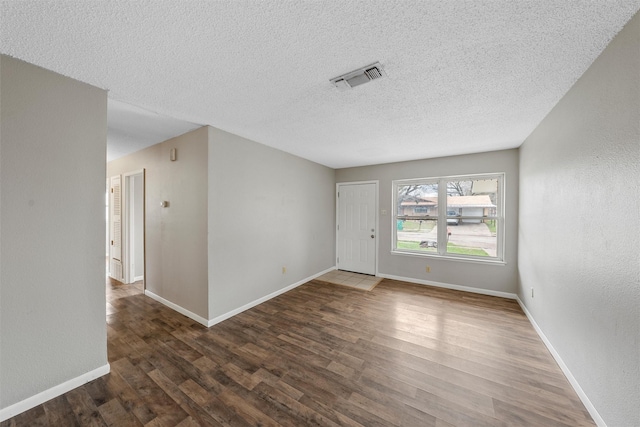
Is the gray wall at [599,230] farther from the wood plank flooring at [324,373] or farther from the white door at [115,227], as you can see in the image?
the white door at [115,227]

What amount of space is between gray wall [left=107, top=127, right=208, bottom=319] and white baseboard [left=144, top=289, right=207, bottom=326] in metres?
0.04

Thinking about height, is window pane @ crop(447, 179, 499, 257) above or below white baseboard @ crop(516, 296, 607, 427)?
above

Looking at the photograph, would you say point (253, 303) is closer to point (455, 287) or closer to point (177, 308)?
point (177, 308)

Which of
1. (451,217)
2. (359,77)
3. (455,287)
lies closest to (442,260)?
(455,287)

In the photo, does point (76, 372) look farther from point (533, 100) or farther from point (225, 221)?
point (533, 100)

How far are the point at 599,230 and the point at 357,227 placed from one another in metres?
3.78

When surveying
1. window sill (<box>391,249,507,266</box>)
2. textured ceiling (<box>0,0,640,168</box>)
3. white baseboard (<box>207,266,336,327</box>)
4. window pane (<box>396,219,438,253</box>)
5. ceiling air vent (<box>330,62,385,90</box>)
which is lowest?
white baseboard (<box>207,266,336,327</box>)

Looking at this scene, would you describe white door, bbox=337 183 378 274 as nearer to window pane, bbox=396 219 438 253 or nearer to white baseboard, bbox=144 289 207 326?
window pane, bbox=396 219 438 253

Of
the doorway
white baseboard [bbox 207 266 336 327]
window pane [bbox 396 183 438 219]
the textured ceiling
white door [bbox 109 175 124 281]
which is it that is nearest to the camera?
the textured ceiling

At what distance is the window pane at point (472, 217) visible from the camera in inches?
154

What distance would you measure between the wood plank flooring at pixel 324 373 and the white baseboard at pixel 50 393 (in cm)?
5

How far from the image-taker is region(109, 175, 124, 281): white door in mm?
4233

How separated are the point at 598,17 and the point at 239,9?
1907 mm

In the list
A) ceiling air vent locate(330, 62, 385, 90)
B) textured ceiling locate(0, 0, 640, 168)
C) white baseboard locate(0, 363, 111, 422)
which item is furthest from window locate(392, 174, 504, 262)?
white baseboard locate(0, 363, 111, 422)
